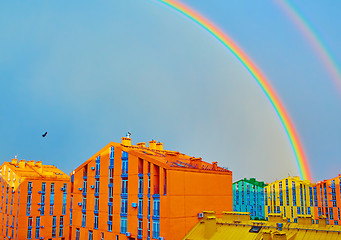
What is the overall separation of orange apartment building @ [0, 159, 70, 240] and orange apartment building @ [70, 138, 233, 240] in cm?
2465

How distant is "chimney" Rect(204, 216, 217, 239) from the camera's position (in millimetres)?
38344

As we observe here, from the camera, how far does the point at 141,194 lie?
41094mm

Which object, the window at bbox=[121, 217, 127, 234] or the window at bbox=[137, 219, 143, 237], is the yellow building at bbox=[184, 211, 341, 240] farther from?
the window at bbox=[121, 217, 127, 234]

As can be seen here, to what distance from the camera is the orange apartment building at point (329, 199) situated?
88562mm

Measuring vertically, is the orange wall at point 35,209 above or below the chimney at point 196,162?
below

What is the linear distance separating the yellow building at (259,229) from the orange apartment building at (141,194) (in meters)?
2.51

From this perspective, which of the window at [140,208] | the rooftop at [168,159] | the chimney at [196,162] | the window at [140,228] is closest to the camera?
the rooftop at [168,159]

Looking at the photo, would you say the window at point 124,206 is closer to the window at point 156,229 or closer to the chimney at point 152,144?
the window at point 156,229

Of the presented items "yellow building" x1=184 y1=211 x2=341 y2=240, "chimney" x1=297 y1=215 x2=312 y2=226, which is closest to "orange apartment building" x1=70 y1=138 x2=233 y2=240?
"yellow building" x1=184 y1=211 x2=341 y2=240

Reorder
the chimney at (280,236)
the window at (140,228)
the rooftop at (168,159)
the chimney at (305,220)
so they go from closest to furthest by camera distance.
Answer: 1. the chimney at (280,236)
2. the chimney at (305,220)
3. the rooftop at (168,159)
4. the window at (140,228)

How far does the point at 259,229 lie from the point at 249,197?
78054 millimetres

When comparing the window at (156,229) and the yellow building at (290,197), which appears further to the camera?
the yellow building at (290,197)

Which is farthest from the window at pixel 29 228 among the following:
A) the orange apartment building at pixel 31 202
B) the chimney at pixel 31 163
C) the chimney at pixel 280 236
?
the chimney at pixel 280 236

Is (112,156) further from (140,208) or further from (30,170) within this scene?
(30,170)
